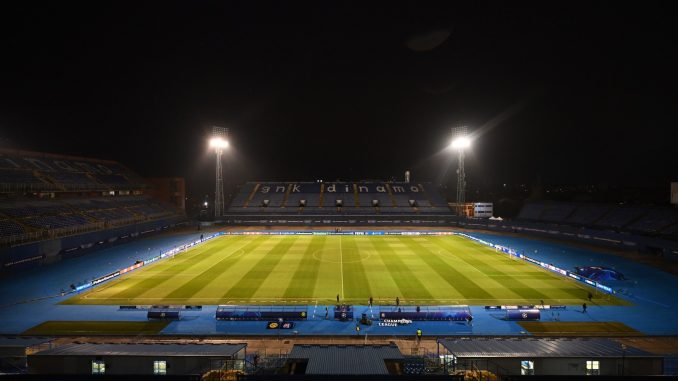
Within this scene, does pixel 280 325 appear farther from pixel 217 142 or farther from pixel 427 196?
pixel 427 196

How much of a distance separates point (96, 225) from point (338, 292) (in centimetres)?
3679

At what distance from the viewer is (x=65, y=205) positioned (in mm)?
49312

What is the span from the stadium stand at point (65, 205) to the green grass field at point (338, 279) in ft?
41.4

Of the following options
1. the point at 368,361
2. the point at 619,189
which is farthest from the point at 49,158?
the point at 619,189

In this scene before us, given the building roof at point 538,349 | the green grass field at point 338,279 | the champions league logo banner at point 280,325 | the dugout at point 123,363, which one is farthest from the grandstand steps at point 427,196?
the dugout at point 123,363

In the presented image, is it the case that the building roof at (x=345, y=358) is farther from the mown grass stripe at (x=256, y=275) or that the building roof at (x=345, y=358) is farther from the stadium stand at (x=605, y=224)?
the stadium stand at (x=605, y=224)

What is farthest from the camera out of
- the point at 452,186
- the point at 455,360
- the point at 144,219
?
the point at 452,186

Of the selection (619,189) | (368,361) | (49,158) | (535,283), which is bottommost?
(535,283)

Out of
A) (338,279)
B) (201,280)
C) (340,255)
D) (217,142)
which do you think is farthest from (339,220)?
(201,280)

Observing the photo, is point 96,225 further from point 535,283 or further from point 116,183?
point 535,283

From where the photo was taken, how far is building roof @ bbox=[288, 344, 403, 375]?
37.1 ft

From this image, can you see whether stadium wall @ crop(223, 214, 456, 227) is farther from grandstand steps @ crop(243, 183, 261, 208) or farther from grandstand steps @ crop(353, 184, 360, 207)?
grandstand steps @ crop(353, 184, 360, 207)

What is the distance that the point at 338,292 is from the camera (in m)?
27.3

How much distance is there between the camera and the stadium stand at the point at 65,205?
37875mm
